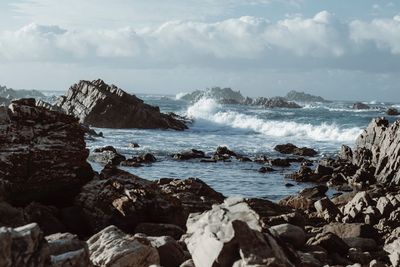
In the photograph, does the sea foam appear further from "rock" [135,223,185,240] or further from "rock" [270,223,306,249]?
"rock" [270,223,306,249]

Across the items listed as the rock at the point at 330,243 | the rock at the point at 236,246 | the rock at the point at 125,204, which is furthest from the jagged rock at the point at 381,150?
the rock at the point at 236,246

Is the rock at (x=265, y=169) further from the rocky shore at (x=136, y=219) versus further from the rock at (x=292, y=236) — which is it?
the rock at (x=292, y=236)

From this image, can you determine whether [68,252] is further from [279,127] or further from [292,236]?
[279,127]

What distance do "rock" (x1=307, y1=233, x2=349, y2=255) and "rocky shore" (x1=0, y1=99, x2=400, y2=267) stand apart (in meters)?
0.02

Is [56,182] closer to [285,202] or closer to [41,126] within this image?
[41,126]

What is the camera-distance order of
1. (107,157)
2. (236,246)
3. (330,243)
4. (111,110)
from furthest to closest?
(111,110) → (107,157) → (330,243) → (236,246)

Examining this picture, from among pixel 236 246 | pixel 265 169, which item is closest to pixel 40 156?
pixel 236 246

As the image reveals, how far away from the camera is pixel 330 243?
36.7 ft

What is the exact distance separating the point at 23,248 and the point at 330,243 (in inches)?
288

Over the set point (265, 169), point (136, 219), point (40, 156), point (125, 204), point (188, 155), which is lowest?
point (265, 169)

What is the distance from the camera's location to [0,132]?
1293 cm

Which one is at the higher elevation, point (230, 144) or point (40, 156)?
point (40, 156)

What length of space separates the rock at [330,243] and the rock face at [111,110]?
→ 46239mm

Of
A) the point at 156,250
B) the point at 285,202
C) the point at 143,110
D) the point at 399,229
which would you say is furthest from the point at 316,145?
the point at 156,250
